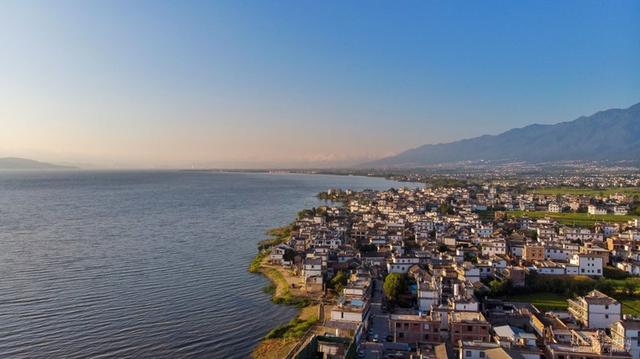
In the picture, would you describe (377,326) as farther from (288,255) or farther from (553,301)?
(288,255)

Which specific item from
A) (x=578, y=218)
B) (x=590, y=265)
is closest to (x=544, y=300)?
(x=590, y=265)

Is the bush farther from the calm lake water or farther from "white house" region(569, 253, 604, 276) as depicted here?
the calm lake water

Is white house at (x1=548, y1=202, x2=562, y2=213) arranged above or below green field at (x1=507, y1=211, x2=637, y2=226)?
above

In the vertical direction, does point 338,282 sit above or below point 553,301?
above

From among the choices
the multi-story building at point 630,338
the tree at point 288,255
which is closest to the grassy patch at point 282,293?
the tree at point 288,255

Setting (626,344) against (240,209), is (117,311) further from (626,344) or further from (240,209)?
(240,209)

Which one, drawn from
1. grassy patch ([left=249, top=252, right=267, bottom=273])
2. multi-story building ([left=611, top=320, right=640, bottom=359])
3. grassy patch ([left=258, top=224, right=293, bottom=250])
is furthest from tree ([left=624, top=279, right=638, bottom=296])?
grassy patch ([left=258, top=224, right=293, bottom=250])
